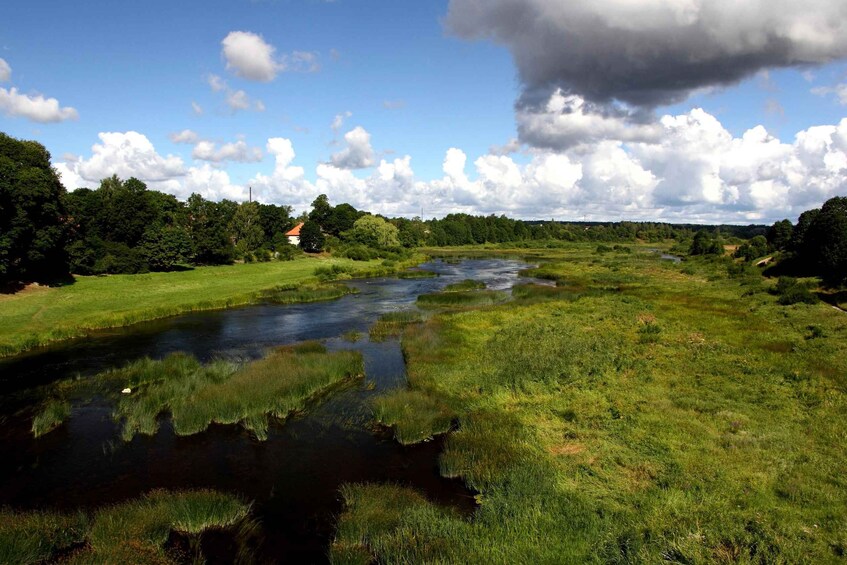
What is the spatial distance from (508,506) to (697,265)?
287ft

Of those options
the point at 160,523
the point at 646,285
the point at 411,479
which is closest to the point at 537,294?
the point at 646,285

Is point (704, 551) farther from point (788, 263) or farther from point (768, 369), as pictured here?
point (788, 263)

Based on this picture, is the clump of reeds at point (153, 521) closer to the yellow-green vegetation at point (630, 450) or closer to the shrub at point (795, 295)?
the yellow-green vegetation at point (630, 450)

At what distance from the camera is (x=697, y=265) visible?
3374 inches

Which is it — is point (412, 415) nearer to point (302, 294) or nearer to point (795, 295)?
point (302, 294)

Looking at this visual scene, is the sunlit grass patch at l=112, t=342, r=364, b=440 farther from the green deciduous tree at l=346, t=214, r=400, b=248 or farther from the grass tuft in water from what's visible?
the green deciduous tree at l=346, t=214, r=400, b=248

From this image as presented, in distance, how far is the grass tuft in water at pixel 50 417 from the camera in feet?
58.6

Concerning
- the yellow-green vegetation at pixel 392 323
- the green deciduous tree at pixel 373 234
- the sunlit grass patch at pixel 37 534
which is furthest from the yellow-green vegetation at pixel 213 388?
the green deciduous tree at pixel 373 234

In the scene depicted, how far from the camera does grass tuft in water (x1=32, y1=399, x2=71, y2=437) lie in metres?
17.9

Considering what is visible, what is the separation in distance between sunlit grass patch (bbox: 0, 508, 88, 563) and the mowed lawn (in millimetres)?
21652

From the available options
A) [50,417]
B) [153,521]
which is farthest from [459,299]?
[153,521]

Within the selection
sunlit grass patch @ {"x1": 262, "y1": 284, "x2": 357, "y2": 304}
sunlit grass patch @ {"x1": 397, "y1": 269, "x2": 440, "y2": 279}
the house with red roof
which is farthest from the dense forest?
the house with red roof

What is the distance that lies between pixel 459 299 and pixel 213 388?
98.9 ft

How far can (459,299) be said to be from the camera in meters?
48.0
